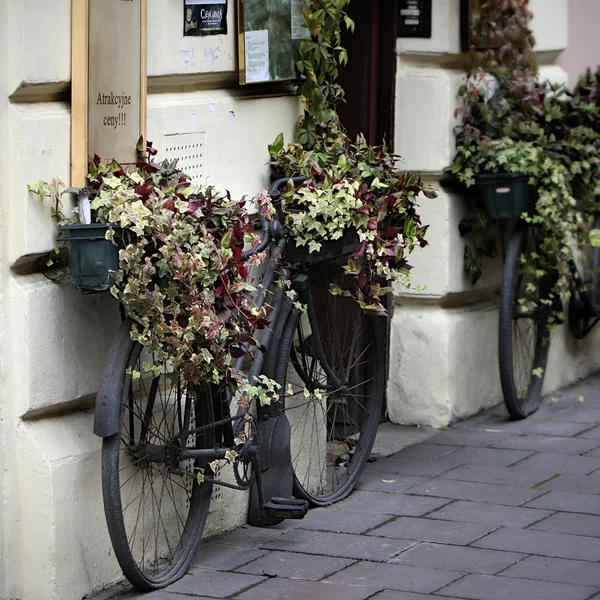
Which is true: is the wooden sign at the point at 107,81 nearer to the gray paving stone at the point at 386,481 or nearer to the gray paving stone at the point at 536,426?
the gray paving stone at the point at 386,481

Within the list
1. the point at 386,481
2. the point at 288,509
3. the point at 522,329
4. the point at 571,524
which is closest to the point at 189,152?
the point at 288,509

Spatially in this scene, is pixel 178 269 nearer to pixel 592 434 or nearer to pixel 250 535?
pixel 250 535

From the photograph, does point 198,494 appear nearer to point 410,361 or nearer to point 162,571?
point 162,571

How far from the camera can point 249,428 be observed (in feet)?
14.3

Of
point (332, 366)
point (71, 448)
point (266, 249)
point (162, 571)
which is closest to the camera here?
point (71, 448)

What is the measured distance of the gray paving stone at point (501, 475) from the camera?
17.7 feet

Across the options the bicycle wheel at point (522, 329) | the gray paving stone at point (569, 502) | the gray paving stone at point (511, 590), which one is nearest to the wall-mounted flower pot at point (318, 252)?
the gray paving stone at point (511, 590)

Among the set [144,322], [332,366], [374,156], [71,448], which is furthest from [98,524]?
[374,156]

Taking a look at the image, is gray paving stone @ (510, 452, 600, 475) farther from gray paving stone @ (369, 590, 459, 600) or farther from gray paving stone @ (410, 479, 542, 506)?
gray paving stone @ (369, 590, 459, 600)

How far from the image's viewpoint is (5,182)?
3.75m

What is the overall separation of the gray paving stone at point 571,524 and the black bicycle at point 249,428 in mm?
792

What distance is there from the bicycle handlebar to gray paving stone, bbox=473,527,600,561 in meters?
1.26

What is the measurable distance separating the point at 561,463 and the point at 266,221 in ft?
6.46

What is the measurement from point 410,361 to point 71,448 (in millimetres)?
2624
